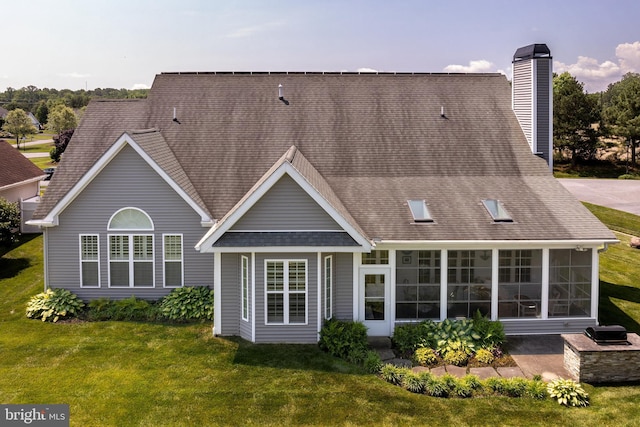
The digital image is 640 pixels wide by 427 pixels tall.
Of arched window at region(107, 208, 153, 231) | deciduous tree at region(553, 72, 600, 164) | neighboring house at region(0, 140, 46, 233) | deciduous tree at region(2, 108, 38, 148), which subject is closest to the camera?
arched window at region(107, 208, 153, 231)

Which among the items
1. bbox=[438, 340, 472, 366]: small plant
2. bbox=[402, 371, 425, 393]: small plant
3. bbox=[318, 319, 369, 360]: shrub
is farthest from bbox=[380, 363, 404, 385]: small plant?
bbox=[438, 340, 472, 366]: small plant

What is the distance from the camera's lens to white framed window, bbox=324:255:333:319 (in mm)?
16625

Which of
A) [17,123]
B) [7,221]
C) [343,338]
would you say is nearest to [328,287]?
[343,338]

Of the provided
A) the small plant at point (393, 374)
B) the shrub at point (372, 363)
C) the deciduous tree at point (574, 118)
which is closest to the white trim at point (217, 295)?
the shrub at point (372, 363)

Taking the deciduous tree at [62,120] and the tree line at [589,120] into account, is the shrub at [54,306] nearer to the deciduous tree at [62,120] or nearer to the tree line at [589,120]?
the tree line at [589,120]

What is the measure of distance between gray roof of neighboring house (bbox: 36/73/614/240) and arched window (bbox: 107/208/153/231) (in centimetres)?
181

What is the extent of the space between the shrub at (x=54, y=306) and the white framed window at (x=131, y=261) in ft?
4.47

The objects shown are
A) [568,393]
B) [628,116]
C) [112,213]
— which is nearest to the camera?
[568,393]

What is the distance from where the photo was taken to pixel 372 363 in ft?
49.2

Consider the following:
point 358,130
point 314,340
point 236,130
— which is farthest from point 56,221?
point 358,130

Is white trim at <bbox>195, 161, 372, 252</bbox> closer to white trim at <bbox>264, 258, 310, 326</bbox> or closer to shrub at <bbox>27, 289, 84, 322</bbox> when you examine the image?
white trim at <bbox>264, 258, 310, 326</bbox>

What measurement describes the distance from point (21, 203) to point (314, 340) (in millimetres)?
22174

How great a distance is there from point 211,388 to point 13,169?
25568 millimetres

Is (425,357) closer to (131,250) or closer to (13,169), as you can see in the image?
(131,250)
